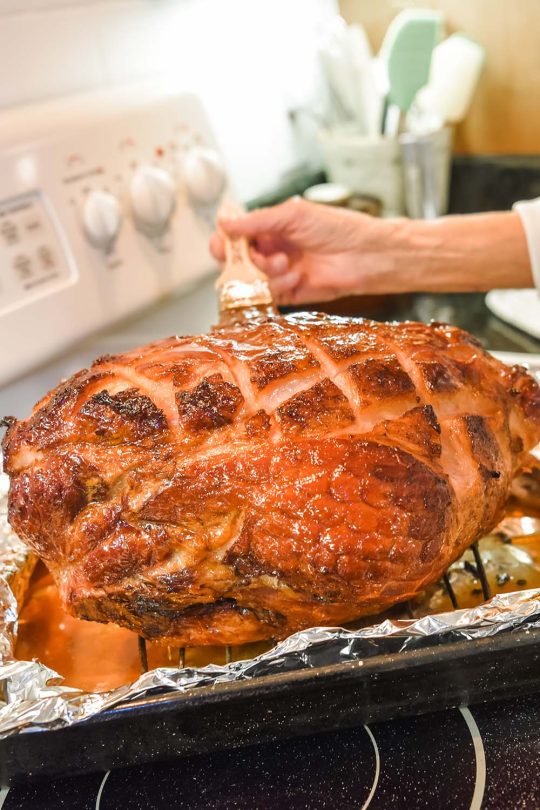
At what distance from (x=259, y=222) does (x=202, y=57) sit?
2.14ft

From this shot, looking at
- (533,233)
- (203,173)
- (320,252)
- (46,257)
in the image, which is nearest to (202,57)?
(203,173)

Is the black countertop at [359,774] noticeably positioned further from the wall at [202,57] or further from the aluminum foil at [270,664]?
the wall at [202,57]

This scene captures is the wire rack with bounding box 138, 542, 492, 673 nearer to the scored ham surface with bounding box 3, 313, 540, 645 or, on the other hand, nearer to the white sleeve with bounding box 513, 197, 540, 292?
the scored ham surface with bounding box 3, 313, 540, 645

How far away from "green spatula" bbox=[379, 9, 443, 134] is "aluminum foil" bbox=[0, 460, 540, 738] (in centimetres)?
155

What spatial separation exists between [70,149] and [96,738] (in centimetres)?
103

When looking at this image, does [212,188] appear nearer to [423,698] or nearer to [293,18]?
[293,18]

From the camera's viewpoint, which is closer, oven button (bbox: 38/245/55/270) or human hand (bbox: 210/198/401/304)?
Answer: oven button (bbox: 38/245/55/270)

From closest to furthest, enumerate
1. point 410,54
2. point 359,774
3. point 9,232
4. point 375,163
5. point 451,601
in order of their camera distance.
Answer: point 359,774, point 451,601, point 9,232, point 410,54, point 375,163

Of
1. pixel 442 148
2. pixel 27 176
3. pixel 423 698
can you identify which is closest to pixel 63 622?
pixel 423 698

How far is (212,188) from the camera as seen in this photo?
1568 mm

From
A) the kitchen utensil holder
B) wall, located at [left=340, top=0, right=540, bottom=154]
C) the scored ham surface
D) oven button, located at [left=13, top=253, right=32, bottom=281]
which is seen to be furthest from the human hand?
wall, located at [left=340, top=0, right=540, bottom=154]

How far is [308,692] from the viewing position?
0.76 meters

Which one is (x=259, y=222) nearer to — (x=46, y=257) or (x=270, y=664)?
(x=46, y=257)

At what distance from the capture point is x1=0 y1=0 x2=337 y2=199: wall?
1479mm
